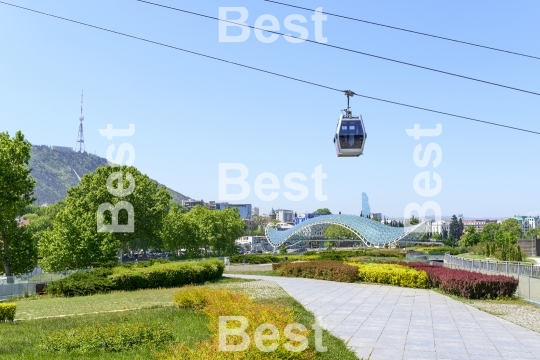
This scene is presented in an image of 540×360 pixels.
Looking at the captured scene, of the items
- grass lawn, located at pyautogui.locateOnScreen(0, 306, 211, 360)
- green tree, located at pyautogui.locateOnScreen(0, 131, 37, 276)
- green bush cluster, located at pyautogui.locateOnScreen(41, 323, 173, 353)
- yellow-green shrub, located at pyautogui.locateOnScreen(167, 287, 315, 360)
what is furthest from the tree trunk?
green bush cluster, located at pyautogui.locateOnScreen(41, 323, 173, 353)

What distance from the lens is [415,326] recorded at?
13398 millimetres

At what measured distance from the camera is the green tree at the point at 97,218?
38.8m

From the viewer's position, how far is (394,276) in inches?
966

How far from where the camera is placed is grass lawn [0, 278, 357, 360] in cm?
970

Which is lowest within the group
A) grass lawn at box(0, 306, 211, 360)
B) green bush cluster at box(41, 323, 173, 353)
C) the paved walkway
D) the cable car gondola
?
the paved walkway

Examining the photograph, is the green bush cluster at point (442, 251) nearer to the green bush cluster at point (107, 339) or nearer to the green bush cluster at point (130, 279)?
the green bush cluster at point (130, 279)

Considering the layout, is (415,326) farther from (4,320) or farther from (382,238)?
(382,238)

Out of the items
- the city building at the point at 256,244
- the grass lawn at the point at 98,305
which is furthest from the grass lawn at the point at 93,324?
the city building at the point at 256,244

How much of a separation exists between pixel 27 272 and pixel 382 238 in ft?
273

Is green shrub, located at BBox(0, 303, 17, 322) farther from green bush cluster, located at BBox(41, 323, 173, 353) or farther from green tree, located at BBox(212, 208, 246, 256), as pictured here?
green tree, located at BBox(212, 208, 246, 256)

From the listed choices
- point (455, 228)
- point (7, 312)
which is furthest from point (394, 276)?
point (455, 228)

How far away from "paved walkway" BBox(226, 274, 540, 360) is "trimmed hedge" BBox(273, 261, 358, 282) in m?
5.52

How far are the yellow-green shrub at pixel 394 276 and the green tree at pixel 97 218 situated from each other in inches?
853

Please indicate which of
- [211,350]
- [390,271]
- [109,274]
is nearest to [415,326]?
[211,350]
